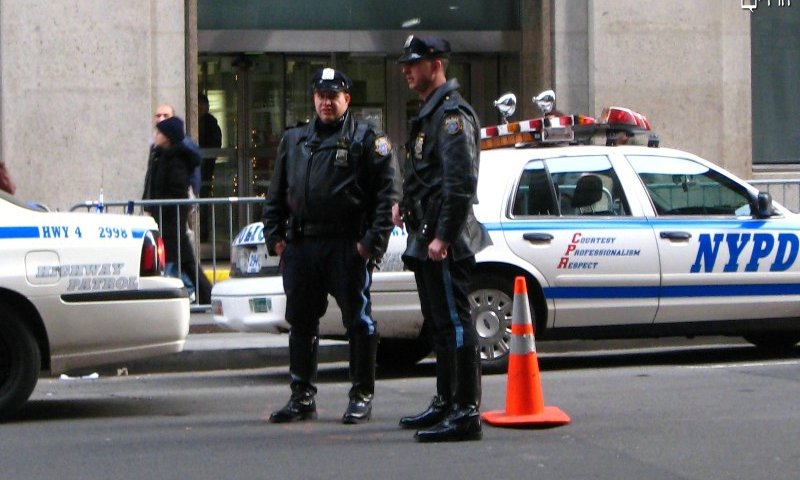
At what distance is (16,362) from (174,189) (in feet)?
17.0

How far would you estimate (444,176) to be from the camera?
22.3 feet

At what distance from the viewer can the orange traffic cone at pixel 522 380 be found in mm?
7348

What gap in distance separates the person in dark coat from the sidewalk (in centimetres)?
124

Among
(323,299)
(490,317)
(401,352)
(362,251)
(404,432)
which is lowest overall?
(404,432)

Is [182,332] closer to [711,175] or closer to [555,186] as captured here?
[555,186]

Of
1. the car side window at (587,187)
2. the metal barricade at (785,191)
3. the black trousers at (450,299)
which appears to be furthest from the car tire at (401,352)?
the metal barricade at (785,191)

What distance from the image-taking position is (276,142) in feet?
54.9

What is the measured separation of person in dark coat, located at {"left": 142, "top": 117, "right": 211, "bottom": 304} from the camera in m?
12.3

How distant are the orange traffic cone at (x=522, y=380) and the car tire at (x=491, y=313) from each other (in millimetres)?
2195

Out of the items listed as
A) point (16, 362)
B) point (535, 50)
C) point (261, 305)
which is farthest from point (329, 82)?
point (535, 50)

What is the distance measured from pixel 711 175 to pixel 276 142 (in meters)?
7.40

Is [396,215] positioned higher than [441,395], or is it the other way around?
[396,215]

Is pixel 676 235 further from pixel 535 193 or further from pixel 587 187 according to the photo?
pixel 535 193

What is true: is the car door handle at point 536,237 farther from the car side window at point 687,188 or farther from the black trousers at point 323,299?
the black trousers at point 323,299
